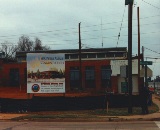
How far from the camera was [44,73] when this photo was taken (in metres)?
27.9

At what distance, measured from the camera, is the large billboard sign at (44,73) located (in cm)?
2766

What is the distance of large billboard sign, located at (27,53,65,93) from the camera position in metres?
27.7

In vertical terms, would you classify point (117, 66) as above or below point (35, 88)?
above

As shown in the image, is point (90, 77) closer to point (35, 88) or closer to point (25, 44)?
point (35, 88)

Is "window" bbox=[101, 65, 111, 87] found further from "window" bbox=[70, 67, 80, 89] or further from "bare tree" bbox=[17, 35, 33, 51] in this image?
"bare tree" bbox=[17, 35, 33, 51]

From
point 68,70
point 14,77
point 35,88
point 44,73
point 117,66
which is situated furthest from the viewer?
point 14,77

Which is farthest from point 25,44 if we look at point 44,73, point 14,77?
point 44,73

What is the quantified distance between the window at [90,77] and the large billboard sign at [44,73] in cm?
3083

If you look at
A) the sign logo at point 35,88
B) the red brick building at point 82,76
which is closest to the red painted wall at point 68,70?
the red brick building at point 82,76

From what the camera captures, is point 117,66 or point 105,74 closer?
point 117,66

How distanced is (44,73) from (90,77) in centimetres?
3143

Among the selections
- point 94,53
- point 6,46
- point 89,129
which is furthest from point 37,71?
point 6,46

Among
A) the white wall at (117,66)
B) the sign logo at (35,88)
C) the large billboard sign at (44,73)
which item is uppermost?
the white wall at (117,66)

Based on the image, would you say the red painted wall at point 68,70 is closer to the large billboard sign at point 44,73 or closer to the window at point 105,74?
the window at point 105,74
